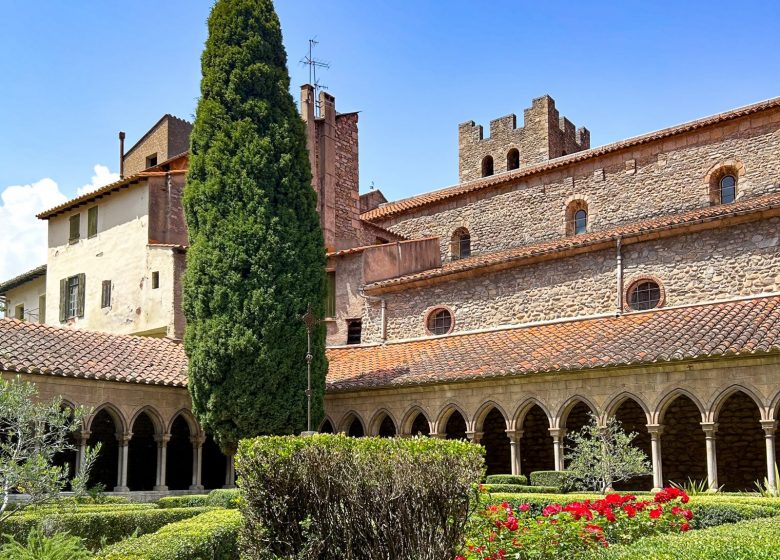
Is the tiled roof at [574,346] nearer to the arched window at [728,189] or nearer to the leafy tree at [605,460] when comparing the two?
the leafy tree at [605,460]

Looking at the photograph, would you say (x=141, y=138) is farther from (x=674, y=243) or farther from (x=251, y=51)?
(x=674, y=243)

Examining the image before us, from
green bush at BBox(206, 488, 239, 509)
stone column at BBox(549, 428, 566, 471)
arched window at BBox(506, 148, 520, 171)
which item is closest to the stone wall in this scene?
stone column at BBox(549, 428, 566, 471)

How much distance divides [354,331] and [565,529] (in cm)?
1672

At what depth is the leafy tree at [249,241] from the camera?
19734 millimetres

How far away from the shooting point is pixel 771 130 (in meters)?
22.3

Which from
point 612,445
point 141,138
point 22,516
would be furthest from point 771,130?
point 141,138

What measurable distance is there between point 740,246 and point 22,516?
14.8 meters

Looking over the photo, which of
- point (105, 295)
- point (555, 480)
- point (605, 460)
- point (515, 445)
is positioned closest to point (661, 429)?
point (605, 460)

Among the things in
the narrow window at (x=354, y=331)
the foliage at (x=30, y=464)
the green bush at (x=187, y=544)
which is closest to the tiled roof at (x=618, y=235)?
the narrow window at (x=354, y=331)

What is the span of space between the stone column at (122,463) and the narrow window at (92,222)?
983 cm

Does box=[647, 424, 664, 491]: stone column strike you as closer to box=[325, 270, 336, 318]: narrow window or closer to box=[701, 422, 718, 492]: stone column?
box=[701, 422, 718, 492]: stone column

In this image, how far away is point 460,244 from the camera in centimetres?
2872

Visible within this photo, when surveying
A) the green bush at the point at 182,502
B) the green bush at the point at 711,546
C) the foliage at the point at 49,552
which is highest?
the green bush at the point at 711,546

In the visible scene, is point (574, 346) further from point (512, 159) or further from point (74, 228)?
point (512, 159)
